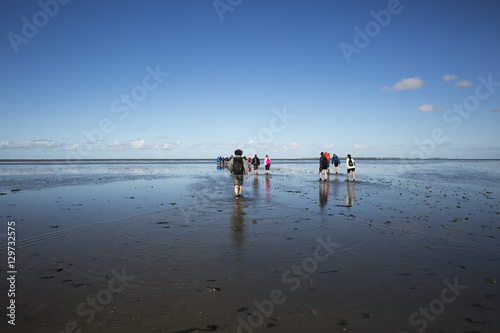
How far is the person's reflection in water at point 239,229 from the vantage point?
275 inches

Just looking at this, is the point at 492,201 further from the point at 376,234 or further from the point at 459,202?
the point at 376,234

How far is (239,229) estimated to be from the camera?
9023 millimetres

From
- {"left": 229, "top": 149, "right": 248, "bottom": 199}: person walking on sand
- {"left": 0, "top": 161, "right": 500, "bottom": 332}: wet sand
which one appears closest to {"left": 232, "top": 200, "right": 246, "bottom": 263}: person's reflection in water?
{"left": 0, "top": 161, "right": 500, "bottom": 332}: wet sand

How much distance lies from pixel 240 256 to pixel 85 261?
3.60 metres

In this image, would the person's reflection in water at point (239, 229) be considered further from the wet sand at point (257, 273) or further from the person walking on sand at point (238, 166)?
the person walking on sand at point (238, 166)

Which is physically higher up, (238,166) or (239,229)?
(238,166)

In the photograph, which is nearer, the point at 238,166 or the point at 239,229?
the point at 239,229

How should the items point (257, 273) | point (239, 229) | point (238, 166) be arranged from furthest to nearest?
point (238, 166) < point (239, 229) < point (257, 273)

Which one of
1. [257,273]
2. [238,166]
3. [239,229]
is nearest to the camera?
[257,273]

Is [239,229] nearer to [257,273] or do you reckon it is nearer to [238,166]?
[257,273]

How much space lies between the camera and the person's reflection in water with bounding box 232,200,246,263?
22.9ft

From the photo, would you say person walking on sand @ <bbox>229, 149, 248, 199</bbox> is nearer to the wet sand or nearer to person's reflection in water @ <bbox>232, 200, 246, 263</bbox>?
person's reflection in water @ <bbox>232, 200, 246, 263</bbox>

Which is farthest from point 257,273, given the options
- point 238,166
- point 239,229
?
point 238,166

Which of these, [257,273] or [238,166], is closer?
[257,273]
